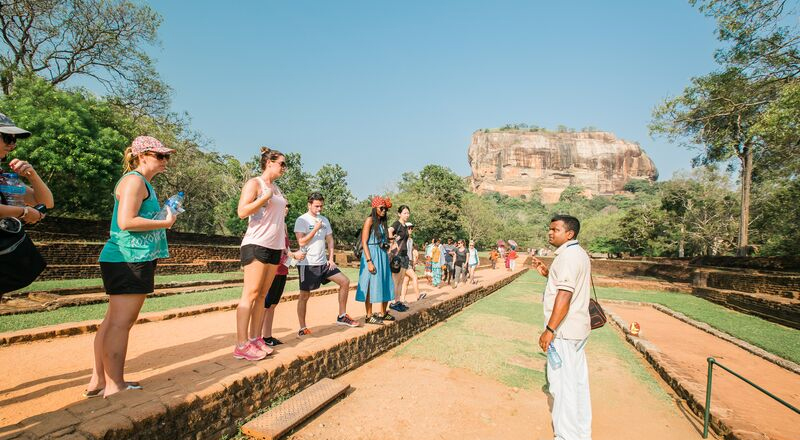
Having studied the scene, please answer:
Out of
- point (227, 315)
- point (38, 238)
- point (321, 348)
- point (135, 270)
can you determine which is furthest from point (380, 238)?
point (38, 238)

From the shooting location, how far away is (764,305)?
1068 cm

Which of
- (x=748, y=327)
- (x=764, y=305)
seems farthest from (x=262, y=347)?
(x=764, y=305)

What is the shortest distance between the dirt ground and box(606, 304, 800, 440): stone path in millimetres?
282

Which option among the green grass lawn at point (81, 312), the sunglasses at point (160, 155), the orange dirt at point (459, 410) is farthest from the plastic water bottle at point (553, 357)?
the green grass lawn at point (81, 312)

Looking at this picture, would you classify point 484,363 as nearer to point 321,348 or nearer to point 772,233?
point 321,348

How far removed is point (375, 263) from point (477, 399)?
6.11ft

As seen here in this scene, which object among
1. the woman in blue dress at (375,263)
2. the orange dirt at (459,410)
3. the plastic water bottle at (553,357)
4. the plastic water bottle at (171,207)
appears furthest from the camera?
the woman in blue dress at (375,263)

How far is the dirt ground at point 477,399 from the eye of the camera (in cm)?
312

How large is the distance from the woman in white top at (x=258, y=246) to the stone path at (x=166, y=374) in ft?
0.62

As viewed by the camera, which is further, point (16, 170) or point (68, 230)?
point (68, 230)

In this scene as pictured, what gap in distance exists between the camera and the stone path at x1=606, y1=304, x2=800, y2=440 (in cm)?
368

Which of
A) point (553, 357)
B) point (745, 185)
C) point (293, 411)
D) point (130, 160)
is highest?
point (745, 185)

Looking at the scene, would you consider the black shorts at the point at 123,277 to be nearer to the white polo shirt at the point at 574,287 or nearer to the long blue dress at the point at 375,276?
the long blue dress at the point at 375,276

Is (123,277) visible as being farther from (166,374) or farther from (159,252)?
(166,374)
